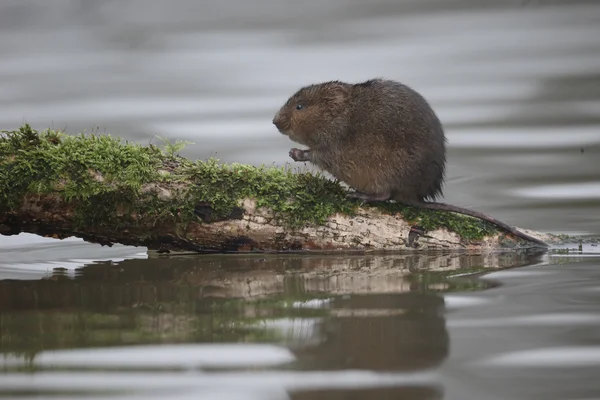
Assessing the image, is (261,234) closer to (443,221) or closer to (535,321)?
(443,221)

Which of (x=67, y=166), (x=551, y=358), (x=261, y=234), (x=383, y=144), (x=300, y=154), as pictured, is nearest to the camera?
(x=551, y=358)

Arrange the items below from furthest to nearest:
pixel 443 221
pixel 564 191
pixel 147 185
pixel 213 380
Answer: pixel 564 191 → pixel 443 221 → pixel 147 185 → pixel 213 380

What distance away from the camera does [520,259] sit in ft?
25.2

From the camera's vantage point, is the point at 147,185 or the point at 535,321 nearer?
the point at 535,321

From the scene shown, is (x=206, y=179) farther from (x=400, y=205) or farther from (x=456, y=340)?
(x=456, y=340)

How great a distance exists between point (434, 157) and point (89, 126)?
6.33 m

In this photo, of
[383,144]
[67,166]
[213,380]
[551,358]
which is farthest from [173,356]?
[383,144]

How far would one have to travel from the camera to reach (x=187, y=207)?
758cm

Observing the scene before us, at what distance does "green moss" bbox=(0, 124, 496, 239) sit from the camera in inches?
288

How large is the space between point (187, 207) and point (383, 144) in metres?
1.77

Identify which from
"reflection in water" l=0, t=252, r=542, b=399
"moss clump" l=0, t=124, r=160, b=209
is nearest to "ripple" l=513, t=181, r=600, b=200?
"reflection in water" l=0, t=252, r=542, b=399

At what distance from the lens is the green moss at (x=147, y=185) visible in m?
7.31

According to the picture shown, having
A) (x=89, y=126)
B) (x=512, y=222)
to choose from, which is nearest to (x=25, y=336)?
(x=512, y=222)

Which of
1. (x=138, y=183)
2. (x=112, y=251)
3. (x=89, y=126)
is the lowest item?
(x=112, y=251)
